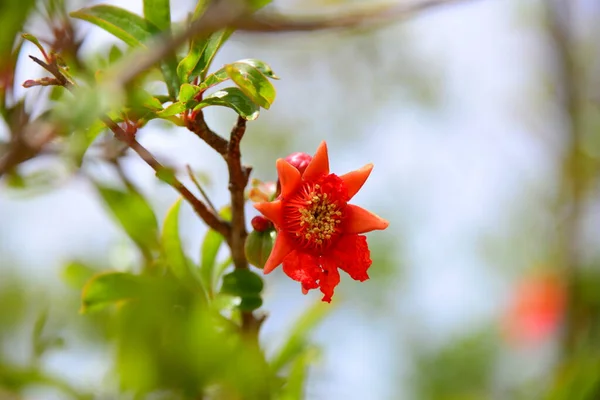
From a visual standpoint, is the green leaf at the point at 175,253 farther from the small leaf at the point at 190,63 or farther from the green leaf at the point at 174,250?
the small leaf at the point at 190,63

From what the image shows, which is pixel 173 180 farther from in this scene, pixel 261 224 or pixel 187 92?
pixel 261 224

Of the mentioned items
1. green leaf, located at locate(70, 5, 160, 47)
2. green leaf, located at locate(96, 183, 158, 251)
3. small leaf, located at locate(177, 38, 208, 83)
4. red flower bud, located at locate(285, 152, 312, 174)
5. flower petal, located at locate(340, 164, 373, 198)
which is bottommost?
green leaf, located at locate(96, 183, 158, 251)

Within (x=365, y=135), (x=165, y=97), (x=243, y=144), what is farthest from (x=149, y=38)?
(x=365, y=135)

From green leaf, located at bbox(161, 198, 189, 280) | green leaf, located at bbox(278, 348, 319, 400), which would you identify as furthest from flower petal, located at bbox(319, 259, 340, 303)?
green leaf, located at bbox(161, 198, 189, 280)

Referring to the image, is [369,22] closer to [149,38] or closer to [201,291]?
[149,38]

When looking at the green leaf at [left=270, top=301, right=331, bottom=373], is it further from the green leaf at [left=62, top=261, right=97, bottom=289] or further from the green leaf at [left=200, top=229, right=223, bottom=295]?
the green leaf at [left=62, top=261, right=97, bottom=289]

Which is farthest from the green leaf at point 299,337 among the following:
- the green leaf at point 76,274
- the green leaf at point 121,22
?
the green leaf at point 121,22

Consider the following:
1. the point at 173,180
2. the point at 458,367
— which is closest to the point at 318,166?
the point at 173,180
